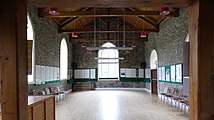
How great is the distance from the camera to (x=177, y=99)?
28.9 feet

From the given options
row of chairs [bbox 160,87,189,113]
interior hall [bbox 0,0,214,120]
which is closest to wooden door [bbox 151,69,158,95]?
interior hall [bbox 0,0,214,120]

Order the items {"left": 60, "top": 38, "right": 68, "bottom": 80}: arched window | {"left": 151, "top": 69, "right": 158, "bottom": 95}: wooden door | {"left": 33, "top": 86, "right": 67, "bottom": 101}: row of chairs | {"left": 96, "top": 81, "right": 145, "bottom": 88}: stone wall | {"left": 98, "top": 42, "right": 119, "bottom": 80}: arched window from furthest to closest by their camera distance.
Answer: {"left": 98, "top": 42, "right": 119, "bottom": 80}: arched window < {"left": 96, "top": 81, "right": 145, "bottom": 88}: stone wall < {"left": 60, "top": 38, "right": 68, "bottom": 80}: arched window < {"left": 151, "top": 69, "right": 158, "bottom": 95}: wooden door < {"left": 33, "top": 86, "right": 67, "bottom": 101}: row of chairs

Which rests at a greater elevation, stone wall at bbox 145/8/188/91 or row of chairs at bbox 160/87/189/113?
stone wall at bbox 145/8/188/91

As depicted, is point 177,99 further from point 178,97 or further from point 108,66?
point 108,66

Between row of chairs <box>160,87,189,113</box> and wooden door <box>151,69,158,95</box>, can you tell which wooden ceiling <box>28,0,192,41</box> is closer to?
wooden door <box>151,69,158,95</box>

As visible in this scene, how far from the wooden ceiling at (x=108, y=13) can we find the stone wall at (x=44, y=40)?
0.47 m

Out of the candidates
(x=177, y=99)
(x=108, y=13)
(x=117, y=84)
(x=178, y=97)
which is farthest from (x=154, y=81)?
(x=177, y=99)

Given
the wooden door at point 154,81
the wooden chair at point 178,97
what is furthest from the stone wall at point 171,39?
the wooden door at point 154,81

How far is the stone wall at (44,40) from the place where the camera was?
984 cm

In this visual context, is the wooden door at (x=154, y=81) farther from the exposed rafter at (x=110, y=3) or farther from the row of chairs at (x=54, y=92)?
the exposed rafter at (x=110, y=3)

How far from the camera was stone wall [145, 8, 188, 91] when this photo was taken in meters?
9.50

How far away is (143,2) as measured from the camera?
2424mm

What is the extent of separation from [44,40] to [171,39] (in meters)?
6.08

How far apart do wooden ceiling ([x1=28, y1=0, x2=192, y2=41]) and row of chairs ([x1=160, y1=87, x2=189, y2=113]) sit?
3.33m
